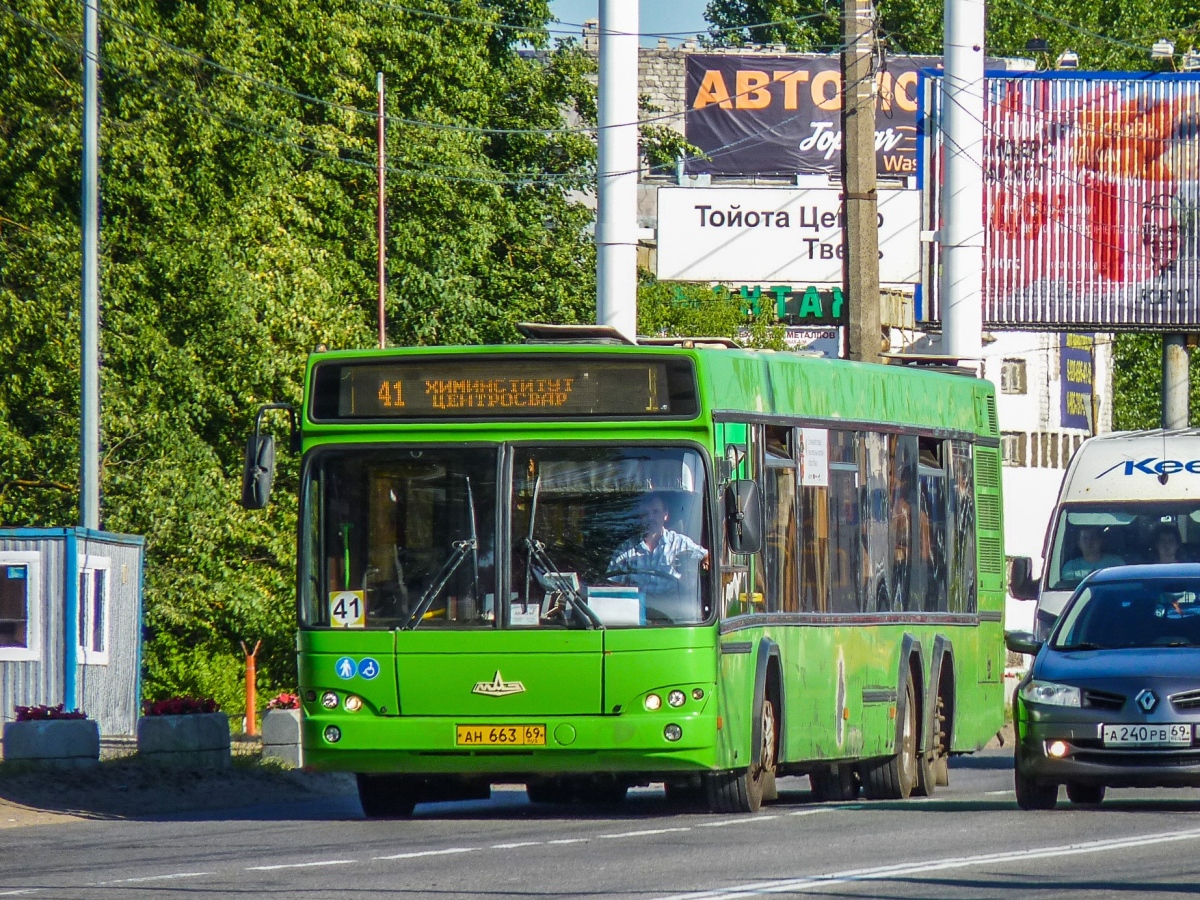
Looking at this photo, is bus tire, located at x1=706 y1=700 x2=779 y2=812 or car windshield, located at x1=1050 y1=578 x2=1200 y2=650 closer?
bus tire, located at x1=706 y1=700 x2=779 y2=812

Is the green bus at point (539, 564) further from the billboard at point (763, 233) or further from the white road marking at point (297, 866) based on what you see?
the billboard at point (763, 233)

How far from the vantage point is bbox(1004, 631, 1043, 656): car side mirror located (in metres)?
17.6

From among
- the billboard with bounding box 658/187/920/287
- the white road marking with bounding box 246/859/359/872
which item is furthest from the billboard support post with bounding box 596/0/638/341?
the billboard with bounding box 658/187/920/287

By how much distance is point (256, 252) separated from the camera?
37094 mm

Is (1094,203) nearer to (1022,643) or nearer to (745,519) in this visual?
(1022,643)

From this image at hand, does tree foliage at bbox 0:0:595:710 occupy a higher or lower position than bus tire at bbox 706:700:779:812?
higher

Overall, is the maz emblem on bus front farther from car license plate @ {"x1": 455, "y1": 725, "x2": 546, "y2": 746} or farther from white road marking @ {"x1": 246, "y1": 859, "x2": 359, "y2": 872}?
white road marking @ {"x1": 246, "y1": 859, "x2": 359, "y2": 872}

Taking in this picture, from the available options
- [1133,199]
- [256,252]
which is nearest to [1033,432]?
[1133,199]

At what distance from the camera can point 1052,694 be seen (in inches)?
632

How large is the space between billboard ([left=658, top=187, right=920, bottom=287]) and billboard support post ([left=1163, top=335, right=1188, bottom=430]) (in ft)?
54.5

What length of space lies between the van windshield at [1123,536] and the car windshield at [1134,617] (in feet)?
22.0

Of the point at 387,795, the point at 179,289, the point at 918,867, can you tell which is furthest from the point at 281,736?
the point at 179,289

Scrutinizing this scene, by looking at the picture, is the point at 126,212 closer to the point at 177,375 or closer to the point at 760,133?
the point at 177,375

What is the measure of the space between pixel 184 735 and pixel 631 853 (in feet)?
24.9
